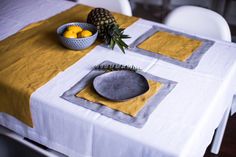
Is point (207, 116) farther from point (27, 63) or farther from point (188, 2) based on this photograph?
point (188, 2)

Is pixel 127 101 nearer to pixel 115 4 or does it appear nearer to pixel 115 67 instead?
pixel 115 67

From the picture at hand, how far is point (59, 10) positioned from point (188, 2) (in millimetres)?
2120

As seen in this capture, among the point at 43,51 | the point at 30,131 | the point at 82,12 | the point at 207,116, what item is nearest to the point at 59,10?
the point at 82,12

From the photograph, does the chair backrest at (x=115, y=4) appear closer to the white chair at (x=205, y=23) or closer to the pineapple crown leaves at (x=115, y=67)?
the white chair at (x=205, y=23)

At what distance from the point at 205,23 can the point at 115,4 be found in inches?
19.9

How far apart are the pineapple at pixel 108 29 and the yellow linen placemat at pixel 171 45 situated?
98 millimetres

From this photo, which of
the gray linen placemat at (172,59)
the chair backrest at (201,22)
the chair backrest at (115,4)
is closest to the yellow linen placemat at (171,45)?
the gray linen placemat at (172,59)

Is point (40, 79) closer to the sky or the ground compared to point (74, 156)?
closer to the sky

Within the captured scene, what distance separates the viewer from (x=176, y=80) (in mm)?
Answer: 1072

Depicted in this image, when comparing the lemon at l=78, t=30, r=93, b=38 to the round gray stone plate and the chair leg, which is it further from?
the chair leg

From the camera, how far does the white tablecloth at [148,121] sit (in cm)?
85

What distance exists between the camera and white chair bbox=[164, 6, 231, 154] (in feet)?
4.85

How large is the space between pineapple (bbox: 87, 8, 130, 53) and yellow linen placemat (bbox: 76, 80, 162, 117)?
257 mm

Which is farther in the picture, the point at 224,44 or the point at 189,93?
the point at 224,44
